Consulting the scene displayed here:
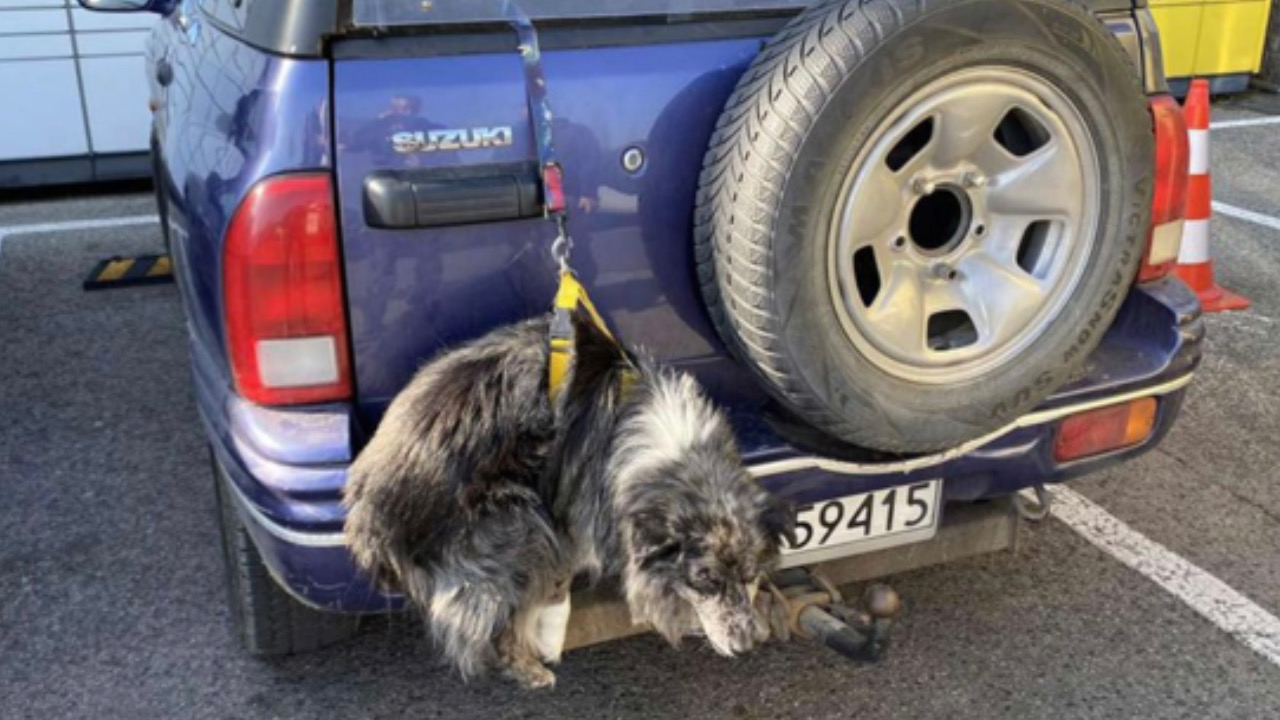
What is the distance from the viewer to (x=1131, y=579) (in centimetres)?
342

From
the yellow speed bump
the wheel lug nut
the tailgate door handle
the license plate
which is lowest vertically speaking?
the yellow speed bump

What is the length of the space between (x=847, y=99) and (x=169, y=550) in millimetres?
2421

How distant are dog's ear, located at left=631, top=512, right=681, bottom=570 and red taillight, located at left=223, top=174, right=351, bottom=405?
2.14 ft

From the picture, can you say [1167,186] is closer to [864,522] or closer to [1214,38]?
[864,522]

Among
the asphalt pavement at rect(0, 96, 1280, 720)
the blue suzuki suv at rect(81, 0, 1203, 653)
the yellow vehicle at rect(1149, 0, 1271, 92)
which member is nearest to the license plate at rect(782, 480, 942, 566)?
the blue suzuki suv at rect(81, 0, 1203, 653)

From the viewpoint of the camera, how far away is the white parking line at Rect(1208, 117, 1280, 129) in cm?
927

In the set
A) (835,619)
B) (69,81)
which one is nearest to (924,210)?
(835,619)

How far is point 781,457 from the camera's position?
8.30 feet

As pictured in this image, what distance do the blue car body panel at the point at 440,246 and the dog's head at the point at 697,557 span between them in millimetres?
276

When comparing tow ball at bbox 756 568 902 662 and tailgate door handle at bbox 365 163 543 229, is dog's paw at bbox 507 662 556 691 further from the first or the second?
tailgate door handle at bbox 365 163 543 229

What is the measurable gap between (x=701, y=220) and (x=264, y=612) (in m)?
1.39

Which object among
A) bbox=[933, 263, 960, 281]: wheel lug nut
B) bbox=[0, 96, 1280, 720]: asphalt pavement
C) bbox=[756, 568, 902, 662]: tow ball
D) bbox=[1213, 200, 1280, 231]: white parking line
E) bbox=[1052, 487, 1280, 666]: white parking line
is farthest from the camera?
bbox=[1213, 200, 1280, 231]: white parking line

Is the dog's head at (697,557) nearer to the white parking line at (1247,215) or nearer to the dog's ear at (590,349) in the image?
the dog's ear at (590,349)

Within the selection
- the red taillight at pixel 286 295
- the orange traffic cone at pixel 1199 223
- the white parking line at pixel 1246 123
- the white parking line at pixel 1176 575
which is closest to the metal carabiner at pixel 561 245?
the red taillight at pixel 286 295
